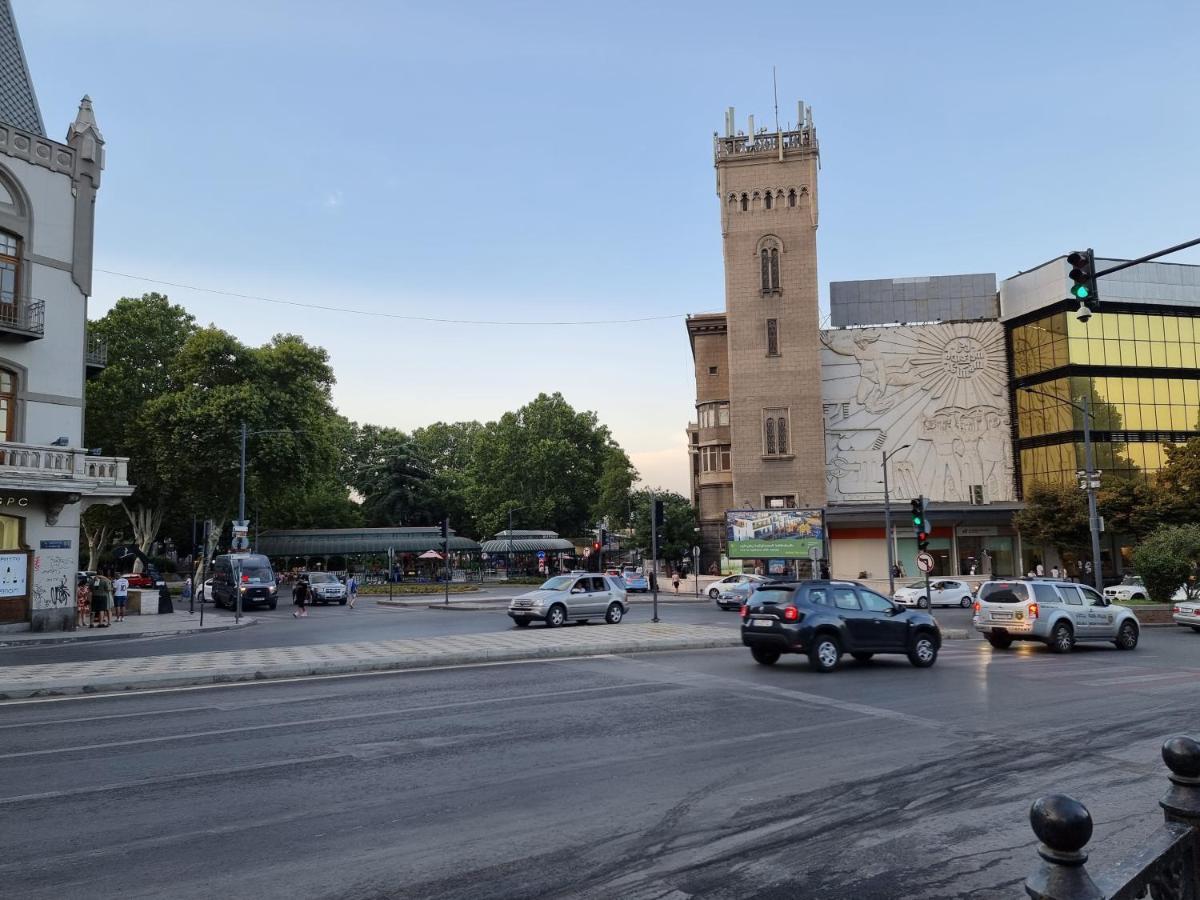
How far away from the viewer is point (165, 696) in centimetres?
1299

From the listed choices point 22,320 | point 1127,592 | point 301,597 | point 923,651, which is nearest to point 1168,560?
point 1127,592

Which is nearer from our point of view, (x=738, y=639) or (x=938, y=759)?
(x=938, y=759)

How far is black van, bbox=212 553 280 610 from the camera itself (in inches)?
1590

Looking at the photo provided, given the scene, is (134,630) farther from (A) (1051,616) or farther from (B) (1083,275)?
(B) (1083,275)

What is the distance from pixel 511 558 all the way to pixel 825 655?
56001 mm

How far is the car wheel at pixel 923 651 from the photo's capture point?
52.7 ft

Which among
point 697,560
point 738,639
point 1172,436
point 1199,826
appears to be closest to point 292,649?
point 738,639

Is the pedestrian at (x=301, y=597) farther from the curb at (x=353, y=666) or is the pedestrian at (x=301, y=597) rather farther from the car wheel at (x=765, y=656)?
the car wheel at (x=765, y=656)

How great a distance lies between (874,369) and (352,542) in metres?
39.9

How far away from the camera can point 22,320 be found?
27.9m

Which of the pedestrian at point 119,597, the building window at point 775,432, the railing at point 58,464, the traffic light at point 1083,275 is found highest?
the building window at point 775,432

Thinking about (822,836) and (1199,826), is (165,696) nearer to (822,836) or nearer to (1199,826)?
(822,836)

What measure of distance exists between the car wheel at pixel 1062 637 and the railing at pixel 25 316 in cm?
3039

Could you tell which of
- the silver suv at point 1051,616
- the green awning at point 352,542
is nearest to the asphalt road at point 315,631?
the silver suv at point 1051,616
